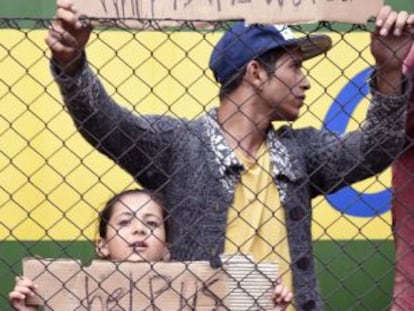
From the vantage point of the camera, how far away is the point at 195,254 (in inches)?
151

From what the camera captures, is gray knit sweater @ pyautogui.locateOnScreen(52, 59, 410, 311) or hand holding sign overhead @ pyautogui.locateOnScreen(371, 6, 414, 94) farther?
gray knit sweater @ pyautogui.locateOnScreen(52, 59, 410, 311)

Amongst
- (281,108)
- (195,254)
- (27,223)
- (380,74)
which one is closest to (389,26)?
(380,74)

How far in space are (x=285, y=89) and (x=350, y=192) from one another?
111cm

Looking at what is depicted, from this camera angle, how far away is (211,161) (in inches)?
152

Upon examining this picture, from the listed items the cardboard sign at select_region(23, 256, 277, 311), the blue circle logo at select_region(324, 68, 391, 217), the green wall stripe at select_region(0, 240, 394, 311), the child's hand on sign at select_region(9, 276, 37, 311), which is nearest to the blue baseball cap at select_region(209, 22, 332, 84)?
the cardboard sign at select_region(23, 256, 277, 311)

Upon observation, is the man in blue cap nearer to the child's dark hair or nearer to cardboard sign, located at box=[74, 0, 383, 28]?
the child's dark hair

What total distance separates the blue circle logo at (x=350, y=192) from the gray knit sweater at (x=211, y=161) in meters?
0.97

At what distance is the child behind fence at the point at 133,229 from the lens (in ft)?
12.5

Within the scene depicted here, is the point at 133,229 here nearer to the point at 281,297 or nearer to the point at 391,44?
the point at 281,297

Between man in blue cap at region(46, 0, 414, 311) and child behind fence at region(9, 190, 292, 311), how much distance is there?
0.04 meters

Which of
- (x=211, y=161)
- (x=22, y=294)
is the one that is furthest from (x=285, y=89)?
(x=22, y=294)

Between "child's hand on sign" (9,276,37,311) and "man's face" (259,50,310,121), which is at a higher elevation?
"man's face" (259,50,310,121)

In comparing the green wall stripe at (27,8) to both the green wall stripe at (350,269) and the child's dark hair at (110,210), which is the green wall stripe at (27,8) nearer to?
the green wall stripe at (350,269)

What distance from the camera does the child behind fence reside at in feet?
12.5
